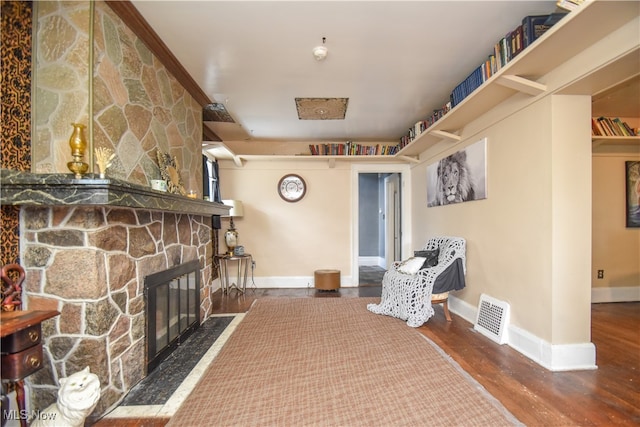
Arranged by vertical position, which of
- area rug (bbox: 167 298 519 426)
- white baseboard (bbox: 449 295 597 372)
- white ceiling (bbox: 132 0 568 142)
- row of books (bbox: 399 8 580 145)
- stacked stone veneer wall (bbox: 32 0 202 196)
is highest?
white ceiling (bbox: 132 0 568 142)

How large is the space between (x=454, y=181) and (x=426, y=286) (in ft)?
4.13

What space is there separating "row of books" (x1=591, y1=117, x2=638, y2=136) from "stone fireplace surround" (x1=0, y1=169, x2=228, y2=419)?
4.31 metres

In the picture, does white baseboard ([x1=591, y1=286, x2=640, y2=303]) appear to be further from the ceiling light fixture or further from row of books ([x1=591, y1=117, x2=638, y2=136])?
the ceiling light fixture

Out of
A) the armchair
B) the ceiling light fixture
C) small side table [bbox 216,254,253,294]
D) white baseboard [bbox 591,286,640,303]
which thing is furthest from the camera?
small side table [bbox 216,254,253,294]

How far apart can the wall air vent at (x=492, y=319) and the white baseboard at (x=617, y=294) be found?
7.04ft

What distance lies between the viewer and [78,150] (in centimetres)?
137

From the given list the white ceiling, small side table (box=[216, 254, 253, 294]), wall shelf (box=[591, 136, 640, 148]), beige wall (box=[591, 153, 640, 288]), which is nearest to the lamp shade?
A: small side table (box=[216, 254, 253, 294])

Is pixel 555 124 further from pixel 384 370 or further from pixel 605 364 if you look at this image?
pixel 384 370

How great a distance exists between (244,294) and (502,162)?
139 inches

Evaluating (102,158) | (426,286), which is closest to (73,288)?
(102,158)

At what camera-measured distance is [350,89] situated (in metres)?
2.80

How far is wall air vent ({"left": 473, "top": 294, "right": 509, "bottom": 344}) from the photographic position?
231cm

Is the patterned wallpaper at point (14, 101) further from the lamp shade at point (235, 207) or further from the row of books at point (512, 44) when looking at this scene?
the row of books at point (512, 44)

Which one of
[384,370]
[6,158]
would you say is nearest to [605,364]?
[384,370]
